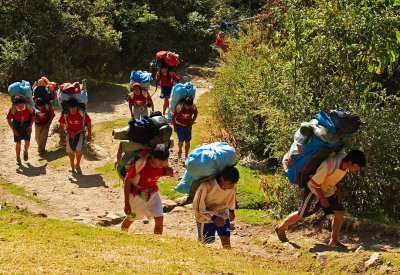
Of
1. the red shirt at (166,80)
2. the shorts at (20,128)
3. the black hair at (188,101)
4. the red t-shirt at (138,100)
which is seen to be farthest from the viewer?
the red shirt at (166,80)

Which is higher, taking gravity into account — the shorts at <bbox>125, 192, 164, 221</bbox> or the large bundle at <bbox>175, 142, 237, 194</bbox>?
the large bundle at <bbox>175, 142, 237, 194</bbox>

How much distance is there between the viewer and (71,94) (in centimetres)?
1323

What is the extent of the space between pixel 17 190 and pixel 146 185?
493cm

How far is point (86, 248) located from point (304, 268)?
301 cm

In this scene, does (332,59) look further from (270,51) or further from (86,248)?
(86,248)

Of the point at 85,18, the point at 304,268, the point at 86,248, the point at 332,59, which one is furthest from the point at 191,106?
the point at 85,18

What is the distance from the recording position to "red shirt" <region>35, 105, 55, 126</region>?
1473 cm

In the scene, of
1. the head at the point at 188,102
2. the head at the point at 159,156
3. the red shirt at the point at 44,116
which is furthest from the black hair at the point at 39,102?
the head at the point at 159,156

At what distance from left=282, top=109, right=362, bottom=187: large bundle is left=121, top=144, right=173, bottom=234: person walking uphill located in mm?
1771

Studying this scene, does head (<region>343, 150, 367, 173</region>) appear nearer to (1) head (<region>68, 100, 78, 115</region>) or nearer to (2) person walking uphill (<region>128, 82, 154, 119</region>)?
(1) head (<region>68, 100, 78, 115</region>)

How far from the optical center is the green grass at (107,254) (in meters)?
6.45

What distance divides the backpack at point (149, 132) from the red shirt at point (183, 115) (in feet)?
17.1

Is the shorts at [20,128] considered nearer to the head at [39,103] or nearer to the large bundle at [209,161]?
the head at [39,103]

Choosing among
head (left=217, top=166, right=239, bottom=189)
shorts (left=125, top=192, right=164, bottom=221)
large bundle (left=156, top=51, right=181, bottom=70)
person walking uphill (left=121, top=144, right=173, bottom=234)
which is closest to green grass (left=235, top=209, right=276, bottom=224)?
person walking uphill (left=121, top=144, right=173, bottom=234)
